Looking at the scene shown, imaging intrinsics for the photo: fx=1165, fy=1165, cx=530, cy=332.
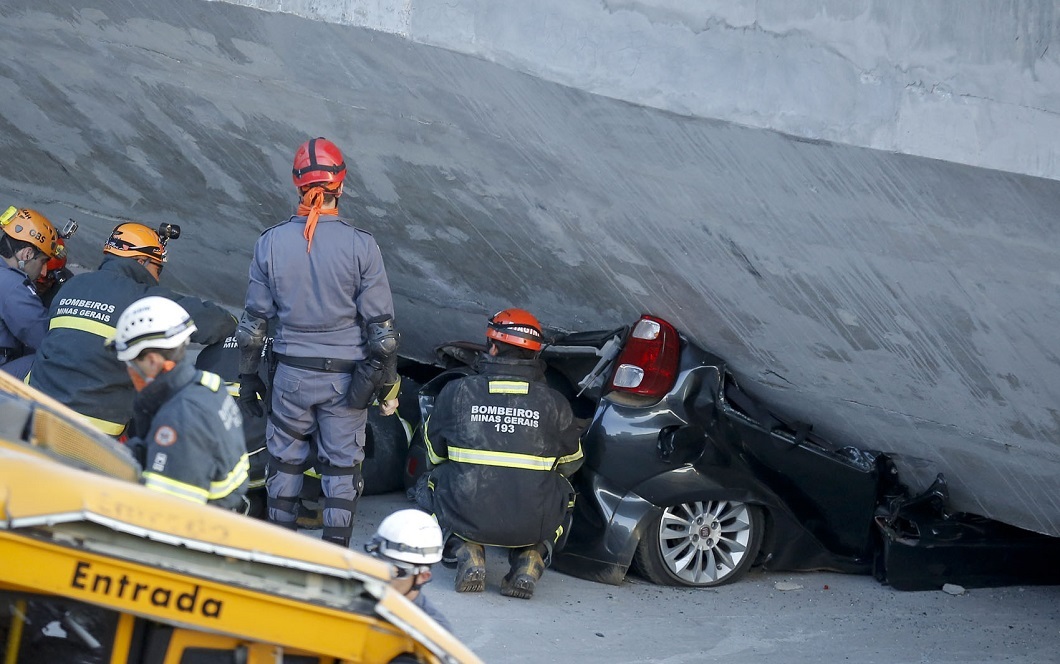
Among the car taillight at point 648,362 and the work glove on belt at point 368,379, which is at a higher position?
the car taillight at point 648,362

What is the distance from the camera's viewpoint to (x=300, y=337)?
214 inches

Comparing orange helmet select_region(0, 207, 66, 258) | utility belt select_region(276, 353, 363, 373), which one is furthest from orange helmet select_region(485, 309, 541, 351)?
orange helmet select_region(0, 207, 66, 258)

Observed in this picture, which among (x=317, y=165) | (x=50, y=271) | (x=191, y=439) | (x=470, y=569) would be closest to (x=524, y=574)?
(x=470, y=569)

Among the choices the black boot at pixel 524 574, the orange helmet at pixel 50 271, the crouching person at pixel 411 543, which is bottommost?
the crouching person at pixel 411 543

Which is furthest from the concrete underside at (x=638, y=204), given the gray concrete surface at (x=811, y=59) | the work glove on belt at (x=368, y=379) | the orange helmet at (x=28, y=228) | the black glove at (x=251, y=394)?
Answer: the black glove at (x=251, y=394)

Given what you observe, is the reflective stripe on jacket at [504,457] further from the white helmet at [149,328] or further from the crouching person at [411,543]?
the white helmet at [149,328]

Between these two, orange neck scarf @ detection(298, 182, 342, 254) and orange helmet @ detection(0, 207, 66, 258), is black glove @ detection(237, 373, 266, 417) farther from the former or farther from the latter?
orange helmet @ detection(0, 207, 66, 258)

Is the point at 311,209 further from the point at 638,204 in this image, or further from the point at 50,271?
the point at 50,271

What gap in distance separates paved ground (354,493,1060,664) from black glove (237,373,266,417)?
0.90 meters

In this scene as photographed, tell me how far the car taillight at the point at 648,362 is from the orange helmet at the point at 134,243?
7.92ft

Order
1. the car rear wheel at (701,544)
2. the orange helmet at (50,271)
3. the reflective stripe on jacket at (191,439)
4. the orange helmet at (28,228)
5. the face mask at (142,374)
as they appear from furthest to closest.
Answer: the orange helmet at (50,271)
the orange helmet at (28,228)
the car rear wheel at (701,544)
the face mask at (142,374)
the reflective stripe on jacket at (191,439)

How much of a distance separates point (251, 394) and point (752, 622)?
2694mm

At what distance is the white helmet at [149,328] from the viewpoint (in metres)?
3.59

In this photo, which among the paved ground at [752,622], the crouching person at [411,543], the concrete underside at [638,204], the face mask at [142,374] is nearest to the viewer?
the face mask at [142,374]
